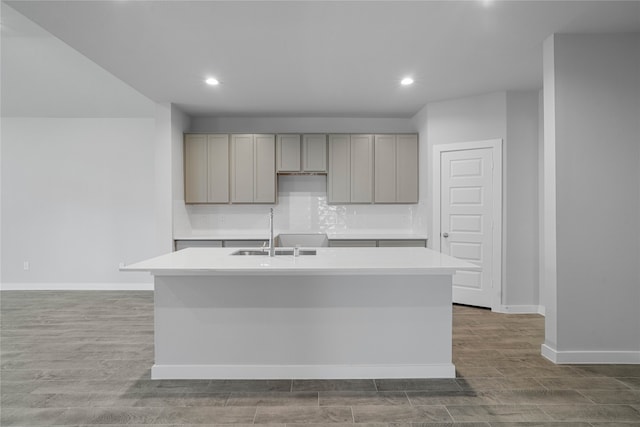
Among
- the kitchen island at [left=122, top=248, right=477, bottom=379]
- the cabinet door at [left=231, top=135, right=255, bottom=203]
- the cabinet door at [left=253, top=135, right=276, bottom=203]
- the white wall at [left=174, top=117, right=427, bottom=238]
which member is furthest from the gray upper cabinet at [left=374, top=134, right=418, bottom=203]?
the kitchen island at [left=122, top=248, right=477, bottom=379]

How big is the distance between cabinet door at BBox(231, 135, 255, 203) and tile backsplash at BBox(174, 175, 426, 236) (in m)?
0.43

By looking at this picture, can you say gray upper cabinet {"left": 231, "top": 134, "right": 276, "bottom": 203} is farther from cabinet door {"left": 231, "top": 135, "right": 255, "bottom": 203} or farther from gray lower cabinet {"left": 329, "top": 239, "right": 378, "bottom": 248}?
gray lower cabinet {"left": 329, "top": 239, "right": 378, "bottom": 248}

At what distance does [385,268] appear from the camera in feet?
7.99

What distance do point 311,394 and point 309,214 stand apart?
3553 millimetres

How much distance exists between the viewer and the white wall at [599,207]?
9.98 feet

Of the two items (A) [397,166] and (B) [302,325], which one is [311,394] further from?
(A) [397,166]

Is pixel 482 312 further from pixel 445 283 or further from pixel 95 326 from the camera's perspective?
pixel 95 326

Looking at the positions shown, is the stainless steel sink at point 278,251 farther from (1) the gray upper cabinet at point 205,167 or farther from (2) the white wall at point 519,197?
(2) the white wall at point 519,197

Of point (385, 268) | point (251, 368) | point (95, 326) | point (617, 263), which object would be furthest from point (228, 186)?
point (617, 263)

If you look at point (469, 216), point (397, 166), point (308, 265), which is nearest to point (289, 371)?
point (308, 265)

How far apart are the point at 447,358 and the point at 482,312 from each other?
207 cm

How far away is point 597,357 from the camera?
3.05 m

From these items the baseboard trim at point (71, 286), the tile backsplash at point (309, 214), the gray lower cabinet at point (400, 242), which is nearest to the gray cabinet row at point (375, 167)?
the tile backsplash at point (309, 214)

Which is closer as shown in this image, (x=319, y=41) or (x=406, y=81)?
(x=319, y=41)
